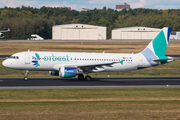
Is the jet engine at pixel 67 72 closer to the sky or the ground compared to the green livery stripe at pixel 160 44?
closer to the ground

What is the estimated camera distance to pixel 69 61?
37500mm

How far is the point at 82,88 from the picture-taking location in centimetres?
3084

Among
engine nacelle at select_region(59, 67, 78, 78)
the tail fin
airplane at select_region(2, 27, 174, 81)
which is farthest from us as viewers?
the tail fin

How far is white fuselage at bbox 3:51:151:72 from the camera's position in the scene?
36.9m

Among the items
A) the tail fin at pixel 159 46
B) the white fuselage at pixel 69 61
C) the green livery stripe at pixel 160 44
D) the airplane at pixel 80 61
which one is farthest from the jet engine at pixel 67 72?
the green livery stripe at pixel 160 44

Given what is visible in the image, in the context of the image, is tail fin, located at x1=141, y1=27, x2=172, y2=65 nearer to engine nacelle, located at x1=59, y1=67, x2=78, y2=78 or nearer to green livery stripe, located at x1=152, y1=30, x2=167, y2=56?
green livery stripe, located at x1=152, y1=30, x2=167, y2=56

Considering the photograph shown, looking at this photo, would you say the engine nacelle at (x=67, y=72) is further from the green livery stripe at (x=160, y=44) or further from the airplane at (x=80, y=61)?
the green livery stripe at (x=160, y=44)

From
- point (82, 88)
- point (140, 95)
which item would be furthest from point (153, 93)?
point (82, 88)

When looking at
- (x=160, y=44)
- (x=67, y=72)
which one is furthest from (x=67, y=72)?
(x=160, y=44)

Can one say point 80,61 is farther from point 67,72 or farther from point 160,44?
point 160,44

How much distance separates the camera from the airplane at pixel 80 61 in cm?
3678

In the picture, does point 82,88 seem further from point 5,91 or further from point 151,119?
point 151,119

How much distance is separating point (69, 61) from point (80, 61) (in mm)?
1437

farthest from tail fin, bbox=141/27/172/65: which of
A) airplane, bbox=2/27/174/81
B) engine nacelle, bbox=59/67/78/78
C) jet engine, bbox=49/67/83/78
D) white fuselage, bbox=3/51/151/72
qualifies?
engine nacelle, bbox=59/67/78/78
